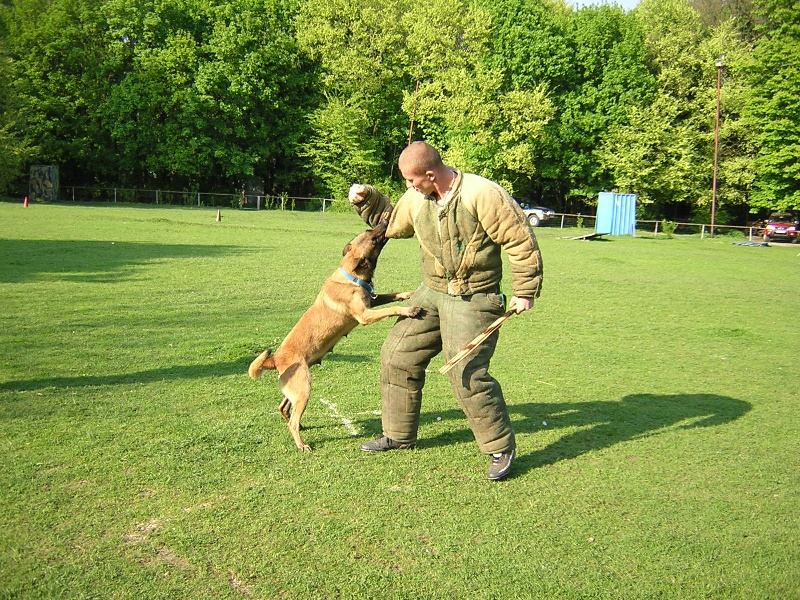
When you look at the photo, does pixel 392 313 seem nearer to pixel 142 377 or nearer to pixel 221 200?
pixel 142 377

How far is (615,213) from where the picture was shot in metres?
40.5

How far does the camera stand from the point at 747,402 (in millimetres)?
7953

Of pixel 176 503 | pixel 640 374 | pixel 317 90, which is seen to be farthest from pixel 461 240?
pixel 317 90

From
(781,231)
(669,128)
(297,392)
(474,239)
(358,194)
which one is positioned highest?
(669,128)

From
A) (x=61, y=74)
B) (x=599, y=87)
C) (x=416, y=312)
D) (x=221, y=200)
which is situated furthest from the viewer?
(x=599, y=87)

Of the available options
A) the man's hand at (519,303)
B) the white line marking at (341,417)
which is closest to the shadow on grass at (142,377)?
the white line marking at (341,417)

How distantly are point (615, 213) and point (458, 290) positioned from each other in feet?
121

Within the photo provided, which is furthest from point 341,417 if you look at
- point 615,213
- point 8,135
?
point 8,135

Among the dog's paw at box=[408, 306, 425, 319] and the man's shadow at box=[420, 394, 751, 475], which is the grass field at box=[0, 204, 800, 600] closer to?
the man's shadow at box=[420, 394, 751, 475]

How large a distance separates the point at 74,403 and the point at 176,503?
241 cm

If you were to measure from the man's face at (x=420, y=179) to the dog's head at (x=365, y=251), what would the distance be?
865 mm

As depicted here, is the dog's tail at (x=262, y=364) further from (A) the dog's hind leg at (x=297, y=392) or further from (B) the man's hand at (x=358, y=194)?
(B) the man's hand at (x=358, y=194)

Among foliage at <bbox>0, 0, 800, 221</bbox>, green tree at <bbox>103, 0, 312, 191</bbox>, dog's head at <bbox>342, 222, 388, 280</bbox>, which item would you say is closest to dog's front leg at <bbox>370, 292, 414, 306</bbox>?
dog's head at <bbox>342, 222, 388, 280</bbox>

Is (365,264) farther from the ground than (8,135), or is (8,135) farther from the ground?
(8,135)
